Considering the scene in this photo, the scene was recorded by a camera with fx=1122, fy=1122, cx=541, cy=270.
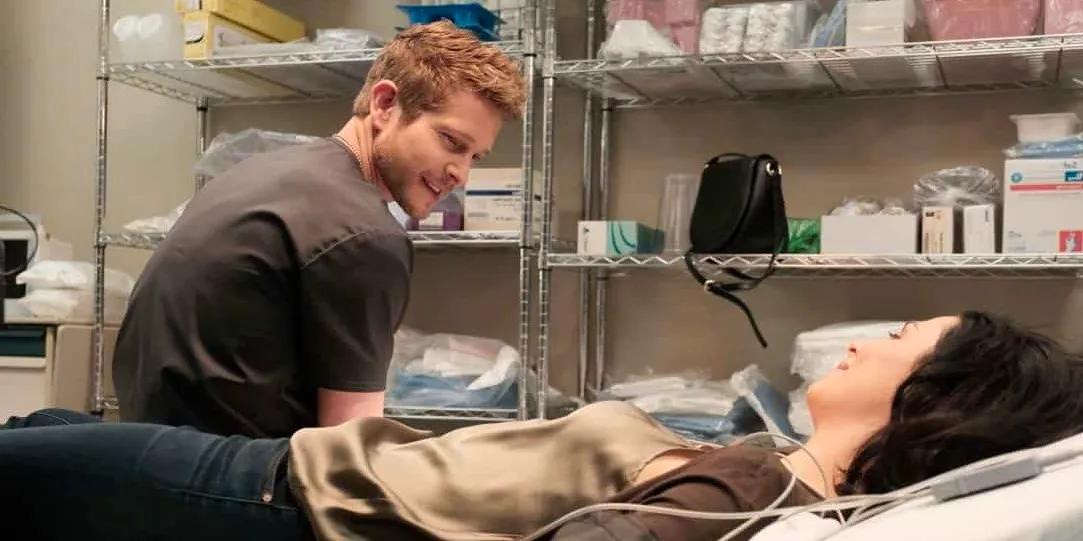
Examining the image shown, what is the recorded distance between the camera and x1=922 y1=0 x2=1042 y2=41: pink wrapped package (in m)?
2.19

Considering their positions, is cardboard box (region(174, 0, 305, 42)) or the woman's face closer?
the woman's face

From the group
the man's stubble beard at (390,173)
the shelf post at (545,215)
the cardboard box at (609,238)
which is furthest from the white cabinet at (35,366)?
the man's stubble beard at (390,173)

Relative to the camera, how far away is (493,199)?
2.53 meters

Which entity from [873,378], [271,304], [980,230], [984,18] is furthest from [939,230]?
[271,304]

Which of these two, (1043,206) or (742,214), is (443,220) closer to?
(742,214)

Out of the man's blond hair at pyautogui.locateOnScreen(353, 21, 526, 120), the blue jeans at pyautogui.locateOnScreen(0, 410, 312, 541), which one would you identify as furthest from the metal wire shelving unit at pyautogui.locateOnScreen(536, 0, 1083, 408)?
the blue jeans at pyautogui.locateOnScreen(0, 410, 312, 541)

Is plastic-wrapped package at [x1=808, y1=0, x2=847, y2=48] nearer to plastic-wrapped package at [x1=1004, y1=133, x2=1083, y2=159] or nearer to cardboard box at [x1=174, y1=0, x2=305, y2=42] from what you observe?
plastic-wrapped package at [x1=1004, y1=133, x2=1083, y2=159]

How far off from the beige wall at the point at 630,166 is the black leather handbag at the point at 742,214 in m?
0.37

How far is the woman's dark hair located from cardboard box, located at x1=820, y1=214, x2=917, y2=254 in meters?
0.86

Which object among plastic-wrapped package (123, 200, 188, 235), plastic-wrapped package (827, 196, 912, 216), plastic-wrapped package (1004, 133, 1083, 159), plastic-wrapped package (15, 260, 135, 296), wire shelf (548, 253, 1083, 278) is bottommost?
plastic-wrapped package (15, 260, 135, 296)

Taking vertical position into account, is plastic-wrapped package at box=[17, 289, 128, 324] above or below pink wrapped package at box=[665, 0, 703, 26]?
below

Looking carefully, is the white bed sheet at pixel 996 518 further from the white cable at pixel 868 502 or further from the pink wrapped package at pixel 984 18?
the pink wrapped package at pixel 984 18

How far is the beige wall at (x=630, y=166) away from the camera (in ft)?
8.28

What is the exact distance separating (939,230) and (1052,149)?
10.1 inches
